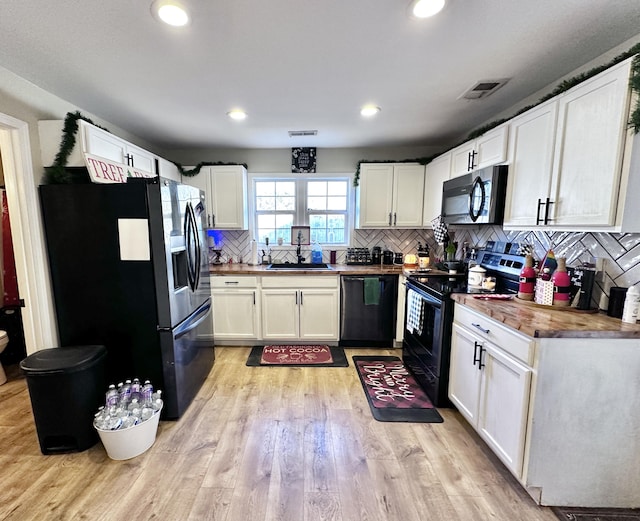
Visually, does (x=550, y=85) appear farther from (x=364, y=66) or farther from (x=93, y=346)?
(x=93, y=346)

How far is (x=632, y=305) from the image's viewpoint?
4.68 ft

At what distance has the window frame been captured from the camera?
3.82m

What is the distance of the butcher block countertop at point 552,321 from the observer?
1.34 meters

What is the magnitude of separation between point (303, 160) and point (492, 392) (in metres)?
3.21

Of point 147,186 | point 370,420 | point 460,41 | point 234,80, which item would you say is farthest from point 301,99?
point 370,420

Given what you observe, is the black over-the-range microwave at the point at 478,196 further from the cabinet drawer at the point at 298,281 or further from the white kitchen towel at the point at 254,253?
the white kitchen towel at the point at 254,253

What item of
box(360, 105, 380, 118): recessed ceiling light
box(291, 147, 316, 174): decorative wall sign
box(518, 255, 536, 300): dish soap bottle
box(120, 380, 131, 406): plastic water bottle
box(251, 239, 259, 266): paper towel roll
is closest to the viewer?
box(120, 380, 131, 406): plastic water bottle

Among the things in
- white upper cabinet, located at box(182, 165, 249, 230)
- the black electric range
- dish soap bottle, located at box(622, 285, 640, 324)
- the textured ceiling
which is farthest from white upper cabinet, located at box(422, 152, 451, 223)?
white upper cabinet, located at box(182, 165, 249, 230)

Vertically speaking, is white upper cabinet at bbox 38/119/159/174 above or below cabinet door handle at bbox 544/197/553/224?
above

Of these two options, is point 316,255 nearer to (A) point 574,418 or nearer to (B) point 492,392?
(B) point 492,392

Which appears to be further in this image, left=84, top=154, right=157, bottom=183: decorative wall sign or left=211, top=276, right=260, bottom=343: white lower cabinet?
left=211, top=276, right=260, bottom=343: white lower cabinet

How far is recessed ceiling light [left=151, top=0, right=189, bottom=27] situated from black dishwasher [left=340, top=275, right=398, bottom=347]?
2.48 meters

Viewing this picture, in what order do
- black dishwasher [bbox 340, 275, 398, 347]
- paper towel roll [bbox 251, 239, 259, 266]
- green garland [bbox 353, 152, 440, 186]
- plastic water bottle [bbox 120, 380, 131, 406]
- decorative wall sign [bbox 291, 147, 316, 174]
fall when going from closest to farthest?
1. plastic water bottle [bbox 120, 380, 131, 406]
2. black dishwasher [bbox 340, 275, 398, 347]
3. green garland [bbox 353, 152, 440, 186]
4. paper towel roll [bbox 251, 239, 259, 266]
5. decorative wall sign [bbox 291, 147, 316, 174]

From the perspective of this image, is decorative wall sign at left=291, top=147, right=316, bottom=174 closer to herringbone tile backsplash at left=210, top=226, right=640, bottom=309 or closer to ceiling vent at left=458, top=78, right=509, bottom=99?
herringbone tile backsplash at left=210, top=226, right=640, bottom=309
